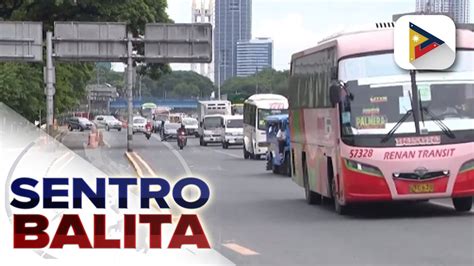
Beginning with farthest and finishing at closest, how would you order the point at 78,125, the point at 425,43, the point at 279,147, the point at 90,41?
the point at 78,125
the point at 90,41
the point at 279,147
the point at 425,43

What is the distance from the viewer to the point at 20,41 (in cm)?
4356

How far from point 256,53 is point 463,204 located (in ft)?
376

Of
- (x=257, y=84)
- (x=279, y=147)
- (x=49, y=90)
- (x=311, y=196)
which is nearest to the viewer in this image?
(x=311, y=196)

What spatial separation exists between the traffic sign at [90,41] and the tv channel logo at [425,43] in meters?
30.0

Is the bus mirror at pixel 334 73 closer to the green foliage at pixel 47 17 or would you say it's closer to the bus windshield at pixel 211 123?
the green foliage at pixel 47 17

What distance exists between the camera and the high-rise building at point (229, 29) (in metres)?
108

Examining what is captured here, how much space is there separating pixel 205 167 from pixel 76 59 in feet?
38.3

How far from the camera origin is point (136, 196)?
8586 millimetres

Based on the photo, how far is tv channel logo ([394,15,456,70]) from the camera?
16266mm

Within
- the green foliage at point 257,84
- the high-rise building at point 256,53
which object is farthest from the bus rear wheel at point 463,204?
the high-rise building at point 256,53

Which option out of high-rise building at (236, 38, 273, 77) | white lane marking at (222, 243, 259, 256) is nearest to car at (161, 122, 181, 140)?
high-rise building at (236, 38, 273, 77)

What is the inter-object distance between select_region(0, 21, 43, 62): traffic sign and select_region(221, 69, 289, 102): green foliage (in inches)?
2368

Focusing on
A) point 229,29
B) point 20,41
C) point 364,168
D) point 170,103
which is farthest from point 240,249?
point 170,103

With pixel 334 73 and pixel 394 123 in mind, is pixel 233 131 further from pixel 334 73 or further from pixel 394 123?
pixel 394 123
